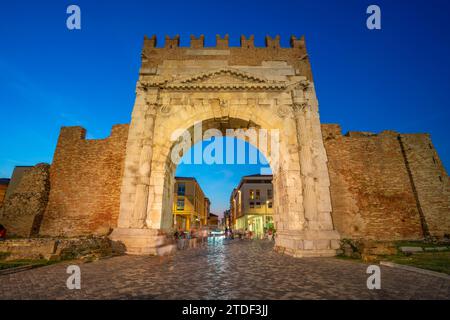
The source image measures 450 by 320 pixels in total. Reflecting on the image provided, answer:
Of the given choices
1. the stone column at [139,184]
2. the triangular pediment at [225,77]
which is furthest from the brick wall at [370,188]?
the stone column at [139,184]

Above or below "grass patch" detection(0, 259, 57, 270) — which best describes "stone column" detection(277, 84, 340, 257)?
above

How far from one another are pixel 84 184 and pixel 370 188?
1847 cm

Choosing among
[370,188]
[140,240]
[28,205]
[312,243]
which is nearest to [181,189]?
[28,205]

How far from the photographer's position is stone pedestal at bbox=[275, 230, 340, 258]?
8477mm

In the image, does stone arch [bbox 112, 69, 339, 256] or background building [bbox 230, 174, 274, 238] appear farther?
background building [bbox 230, 174, 274, 238]

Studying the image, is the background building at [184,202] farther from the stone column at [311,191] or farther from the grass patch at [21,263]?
the grass patch at [21,263]

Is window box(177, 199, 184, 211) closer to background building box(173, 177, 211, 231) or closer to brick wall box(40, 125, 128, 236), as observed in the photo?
background building box(173, 177, 211, 231)

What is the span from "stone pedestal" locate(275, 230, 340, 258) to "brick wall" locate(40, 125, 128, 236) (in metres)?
10.4

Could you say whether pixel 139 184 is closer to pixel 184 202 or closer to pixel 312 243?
pixel 312 243

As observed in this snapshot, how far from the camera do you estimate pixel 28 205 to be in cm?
1385

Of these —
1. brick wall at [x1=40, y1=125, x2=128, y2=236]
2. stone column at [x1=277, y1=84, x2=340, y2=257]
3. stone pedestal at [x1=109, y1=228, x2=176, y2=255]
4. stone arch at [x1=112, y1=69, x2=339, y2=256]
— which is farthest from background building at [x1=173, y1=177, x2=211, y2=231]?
stone column at [x1=277, y1=84, x2=340, y2=257]

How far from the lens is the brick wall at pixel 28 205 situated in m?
13.3

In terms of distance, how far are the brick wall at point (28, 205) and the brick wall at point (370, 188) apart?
60.2ft
